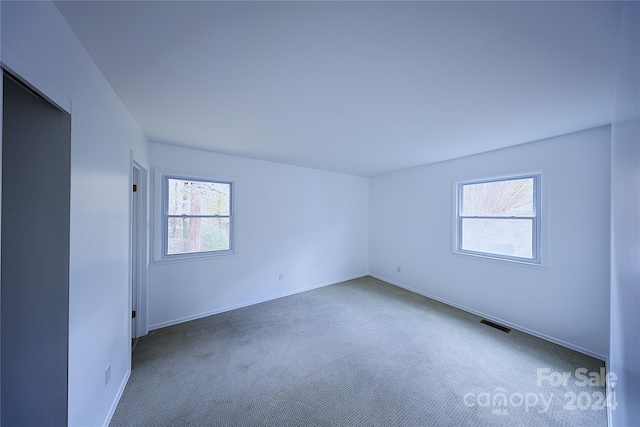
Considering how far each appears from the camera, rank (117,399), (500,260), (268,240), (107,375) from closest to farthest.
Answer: (107,375) → (117,399) → (500,260) → (268,240)

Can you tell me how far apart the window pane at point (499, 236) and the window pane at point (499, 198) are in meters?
0.12

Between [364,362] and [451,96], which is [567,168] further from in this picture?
[364,362]

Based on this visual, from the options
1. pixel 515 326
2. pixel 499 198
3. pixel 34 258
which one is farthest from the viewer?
pixel 499 198

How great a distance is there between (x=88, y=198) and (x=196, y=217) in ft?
6.38

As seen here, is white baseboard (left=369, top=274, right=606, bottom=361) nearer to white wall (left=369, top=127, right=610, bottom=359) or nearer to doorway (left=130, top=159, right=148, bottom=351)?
white wall (left=369, top=127, right=610, bottom=359)

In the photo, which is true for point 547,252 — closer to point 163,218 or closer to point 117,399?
point 117,399

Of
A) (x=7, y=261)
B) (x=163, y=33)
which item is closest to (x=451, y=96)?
(x=163, y=33)

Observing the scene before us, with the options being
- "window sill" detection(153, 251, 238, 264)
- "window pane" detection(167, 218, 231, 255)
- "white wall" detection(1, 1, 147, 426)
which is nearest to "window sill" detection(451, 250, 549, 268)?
"window sill" detection(153, 251, 238, 264)

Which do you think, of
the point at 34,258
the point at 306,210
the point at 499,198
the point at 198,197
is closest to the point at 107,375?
the point at 34,258

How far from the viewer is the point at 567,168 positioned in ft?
8.11

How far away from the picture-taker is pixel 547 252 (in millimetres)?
2611

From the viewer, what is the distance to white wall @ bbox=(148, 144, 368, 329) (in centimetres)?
296

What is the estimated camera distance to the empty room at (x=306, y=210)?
1.02m

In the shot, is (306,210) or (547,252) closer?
(547,252)
